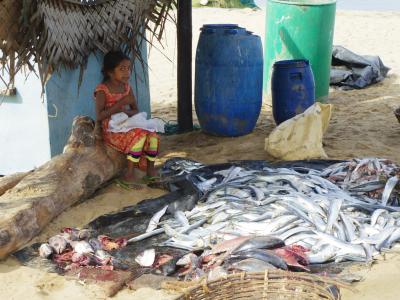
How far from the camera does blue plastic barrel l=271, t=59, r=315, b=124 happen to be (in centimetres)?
700

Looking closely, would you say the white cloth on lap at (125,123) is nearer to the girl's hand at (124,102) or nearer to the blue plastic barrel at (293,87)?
the girl's hand at (124,102)

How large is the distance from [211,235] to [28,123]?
242 centimetres

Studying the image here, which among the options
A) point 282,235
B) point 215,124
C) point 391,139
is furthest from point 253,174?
point 391,139

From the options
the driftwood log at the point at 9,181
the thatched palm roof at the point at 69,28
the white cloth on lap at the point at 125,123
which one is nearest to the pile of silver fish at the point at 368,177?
the white cloth on lap at the point at 125,123

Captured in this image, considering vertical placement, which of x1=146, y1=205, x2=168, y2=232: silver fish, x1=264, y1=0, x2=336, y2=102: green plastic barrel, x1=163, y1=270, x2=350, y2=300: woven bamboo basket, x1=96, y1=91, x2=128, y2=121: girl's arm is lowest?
x1=146, y1=205, x2=168, y2=232: silver fish

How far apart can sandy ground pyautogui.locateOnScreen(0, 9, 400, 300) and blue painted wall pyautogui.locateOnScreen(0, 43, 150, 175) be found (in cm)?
82

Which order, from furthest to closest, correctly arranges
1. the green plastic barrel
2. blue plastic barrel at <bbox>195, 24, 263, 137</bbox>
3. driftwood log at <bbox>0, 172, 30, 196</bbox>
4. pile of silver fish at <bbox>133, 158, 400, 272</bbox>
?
the green plastic barrel
blue plastic barrel at <bbox>195, 24, 263, 137</bbox>
driftwood log at <bbox>0, 172, 30, 196</bbox>
pile of silver fish at <bbox>133, 158, 400, 272</bbox>

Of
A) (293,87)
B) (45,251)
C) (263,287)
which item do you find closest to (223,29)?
(293,87)

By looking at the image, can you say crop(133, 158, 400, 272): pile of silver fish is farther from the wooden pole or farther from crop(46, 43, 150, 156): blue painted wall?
the wooden pole

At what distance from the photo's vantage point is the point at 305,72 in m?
7.03

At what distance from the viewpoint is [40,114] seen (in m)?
5.84

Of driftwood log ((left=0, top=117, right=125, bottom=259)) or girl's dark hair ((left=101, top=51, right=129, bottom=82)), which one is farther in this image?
girl's dark hair ((left=101, top=51, right=129, bottom=82))

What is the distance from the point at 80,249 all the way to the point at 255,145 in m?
2.85

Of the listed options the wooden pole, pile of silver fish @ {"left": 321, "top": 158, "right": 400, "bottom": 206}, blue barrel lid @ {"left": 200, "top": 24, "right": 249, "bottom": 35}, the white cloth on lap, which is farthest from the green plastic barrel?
the white cloth on lap
